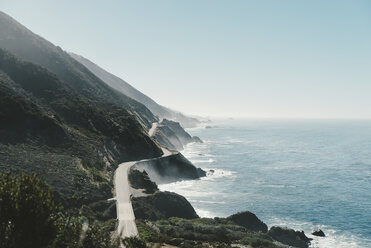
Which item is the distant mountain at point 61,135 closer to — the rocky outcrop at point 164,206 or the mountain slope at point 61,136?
the mountain slope at point 61,136

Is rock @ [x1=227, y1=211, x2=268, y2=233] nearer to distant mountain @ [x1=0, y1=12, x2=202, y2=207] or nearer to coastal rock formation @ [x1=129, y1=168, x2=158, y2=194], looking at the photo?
coastal rock formation @ [x1=129, y1=168, x2=158, y2=194]

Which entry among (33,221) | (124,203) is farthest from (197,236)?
(33,221)

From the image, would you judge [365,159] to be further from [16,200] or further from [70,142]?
[16,200]

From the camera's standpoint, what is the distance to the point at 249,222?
172 ft

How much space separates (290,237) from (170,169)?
43111 millimetres

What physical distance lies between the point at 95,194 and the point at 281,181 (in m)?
55.3

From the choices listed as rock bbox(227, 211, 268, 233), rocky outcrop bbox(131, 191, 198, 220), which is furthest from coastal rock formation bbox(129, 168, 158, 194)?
rock bbox(227, 211, 268, 233)

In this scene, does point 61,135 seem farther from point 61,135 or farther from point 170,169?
point 170,169

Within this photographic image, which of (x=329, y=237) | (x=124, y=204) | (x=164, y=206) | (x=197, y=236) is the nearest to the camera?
(x=197, y=236)

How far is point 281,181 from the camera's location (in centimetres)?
8800

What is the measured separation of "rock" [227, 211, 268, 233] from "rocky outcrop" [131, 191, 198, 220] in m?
7.45

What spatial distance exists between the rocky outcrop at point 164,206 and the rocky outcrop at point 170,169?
22397mm

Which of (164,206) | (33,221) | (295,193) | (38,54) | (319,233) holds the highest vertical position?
(38,54)

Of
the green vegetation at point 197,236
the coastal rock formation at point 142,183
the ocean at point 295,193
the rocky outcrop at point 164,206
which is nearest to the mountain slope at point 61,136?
→ the coastal rock formation at point 142,183
